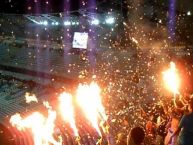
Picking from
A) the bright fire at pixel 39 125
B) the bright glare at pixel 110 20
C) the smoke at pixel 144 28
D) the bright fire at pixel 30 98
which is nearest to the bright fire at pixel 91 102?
the bright fire at pixel 39 125

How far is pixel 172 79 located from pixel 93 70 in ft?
16.6

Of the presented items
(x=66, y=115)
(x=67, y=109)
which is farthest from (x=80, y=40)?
(x=66, y=115)

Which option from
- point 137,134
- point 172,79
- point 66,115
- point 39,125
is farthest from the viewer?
point 66,115

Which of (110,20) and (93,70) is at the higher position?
(110,20)

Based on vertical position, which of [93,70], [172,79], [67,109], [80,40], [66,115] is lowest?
[66,115]

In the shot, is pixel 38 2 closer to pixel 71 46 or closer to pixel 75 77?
pixel 71 46

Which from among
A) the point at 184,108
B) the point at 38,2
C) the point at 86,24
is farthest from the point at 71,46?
the point at 184,108

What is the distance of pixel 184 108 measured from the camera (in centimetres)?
826

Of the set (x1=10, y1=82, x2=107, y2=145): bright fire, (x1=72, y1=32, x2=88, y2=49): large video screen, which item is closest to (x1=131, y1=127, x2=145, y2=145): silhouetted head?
(x1=10, y1=82, x2=107, y2=145): bright fire

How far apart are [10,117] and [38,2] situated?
11105mm

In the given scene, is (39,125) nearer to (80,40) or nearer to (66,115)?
(66,115)

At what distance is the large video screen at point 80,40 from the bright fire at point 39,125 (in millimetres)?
5162

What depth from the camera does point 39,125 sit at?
14844 mm

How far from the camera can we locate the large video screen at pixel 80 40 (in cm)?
2227
